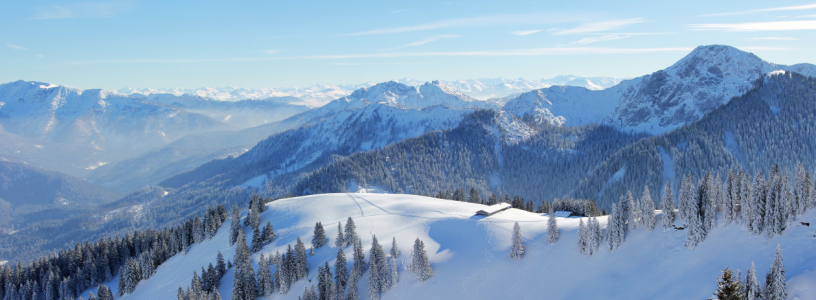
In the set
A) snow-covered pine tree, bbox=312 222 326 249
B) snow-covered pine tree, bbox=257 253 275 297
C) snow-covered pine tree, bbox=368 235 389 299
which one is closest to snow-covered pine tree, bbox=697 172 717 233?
snow-covered pine tree, bbox=368 235 389 299

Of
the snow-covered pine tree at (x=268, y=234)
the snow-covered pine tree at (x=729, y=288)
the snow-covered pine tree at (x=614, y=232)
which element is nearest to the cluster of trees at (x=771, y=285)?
the snow-covered pine tree at (x=729, y=288)

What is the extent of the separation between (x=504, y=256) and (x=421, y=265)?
49.1 feet

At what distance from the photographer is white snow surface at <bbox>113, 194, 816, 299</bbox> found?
4828 centimetres

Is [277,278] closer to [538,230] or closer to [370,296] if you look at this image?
[370,296]

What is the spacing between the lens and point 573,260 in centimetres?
A: 6712

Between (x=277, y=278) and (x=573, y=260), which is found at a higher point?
(x=573, y=260)

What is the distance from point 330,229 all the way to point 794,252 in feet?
257

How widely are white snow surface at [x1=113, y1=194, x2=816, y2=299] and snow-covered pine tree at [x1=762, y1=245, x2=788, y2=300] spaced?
59.2 inches

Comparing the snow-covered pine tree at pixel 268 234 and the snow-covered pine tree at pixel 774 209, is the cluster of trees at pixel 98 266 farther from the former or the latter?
the snow-covered pine tree at pixel 774 209

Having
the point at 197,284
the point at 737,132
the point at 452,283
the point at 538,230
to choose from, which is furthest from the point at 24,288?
the point at 737,132

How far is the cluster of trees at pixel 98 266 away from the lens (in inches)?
4144

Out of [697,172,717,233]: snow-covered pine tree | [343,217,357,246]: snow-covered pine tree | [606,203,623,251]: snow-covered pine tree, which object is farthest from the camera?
[343,217,357,246]: snow-covered pine tree

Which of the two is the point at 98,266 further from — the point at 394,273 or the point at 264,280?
the point at 394,273

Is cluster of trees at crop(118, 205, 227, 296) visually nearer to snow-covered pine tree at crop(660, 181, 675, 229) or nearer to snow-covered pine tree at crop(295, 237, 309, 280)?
snow-covered pine tree at crop(295, 237, 309, 280)
